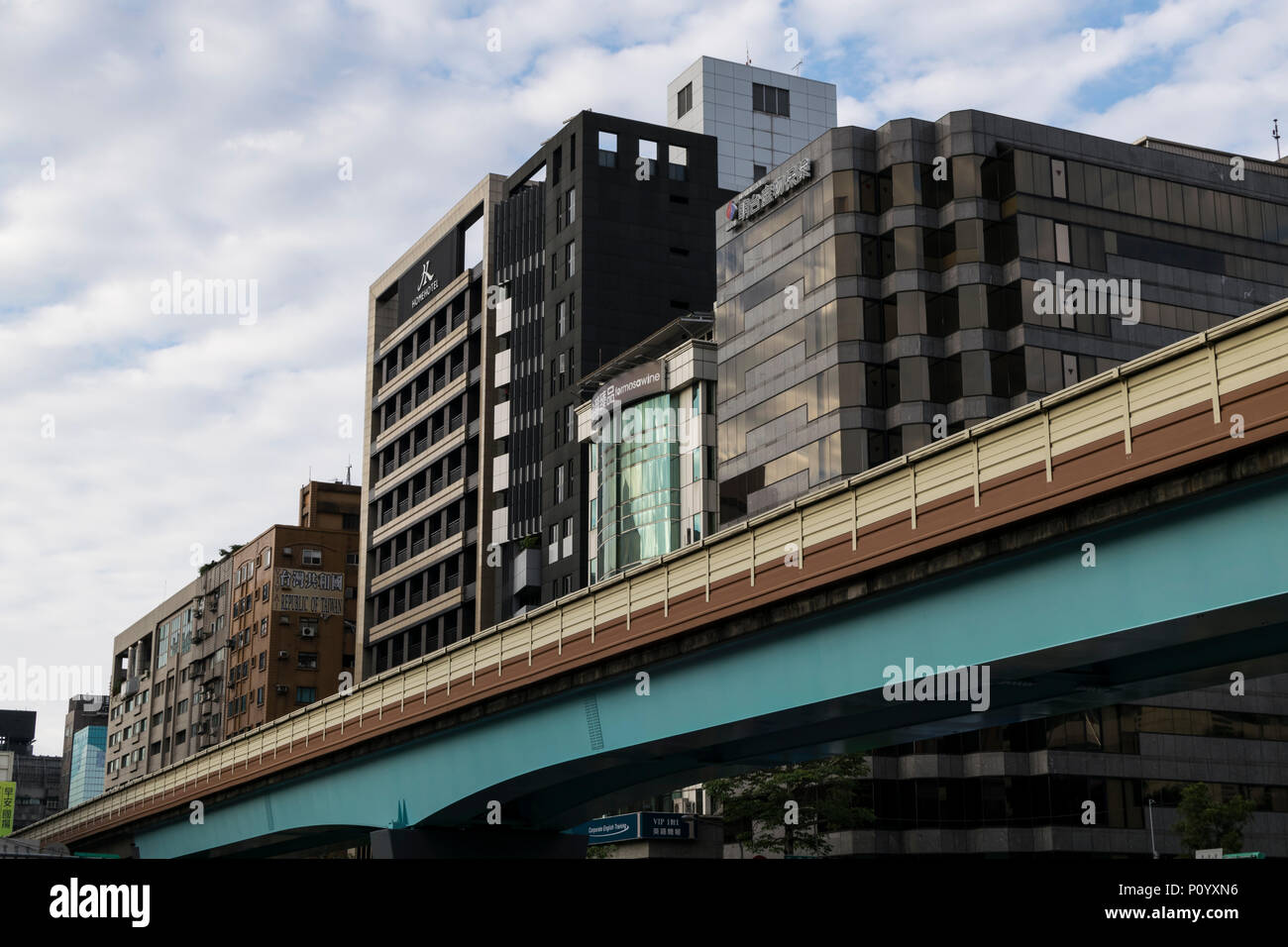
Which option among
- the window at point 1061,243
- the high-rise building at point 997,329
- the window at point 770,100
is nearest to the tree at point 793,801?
the high-rise building at point 997,329

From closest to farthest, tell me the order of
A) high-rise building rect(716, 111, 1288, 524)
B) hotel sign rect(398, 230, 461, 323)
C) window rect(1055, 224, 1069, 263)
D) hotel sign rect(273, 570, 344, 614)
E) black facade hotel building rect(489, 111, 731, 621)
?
high-rise building rect(716, 111, 1288, 524), window rect(1055, 224, 1069, 263), black facade hotel building rect(489, 111, 731, 621), hotel sign rect(398, 230, 461, 323), hotel sign rect(273, 570, 344, 614)

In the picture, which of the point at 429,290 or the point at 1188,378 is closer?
the point at 1188,378

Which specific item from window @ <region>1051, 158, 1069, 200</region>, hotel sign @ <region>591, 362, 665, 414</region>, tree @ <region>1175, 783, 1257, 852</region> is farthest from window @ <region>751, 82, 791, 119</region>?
tree @ <region>1175, 783, 1257, 852</region>

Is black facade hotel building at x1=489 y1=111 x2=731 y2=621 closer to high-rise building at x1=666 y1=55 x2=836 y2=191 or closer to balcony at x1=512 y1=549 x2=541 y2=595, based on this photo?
balcony at x1=512 y1=549 x2=541 y2=595

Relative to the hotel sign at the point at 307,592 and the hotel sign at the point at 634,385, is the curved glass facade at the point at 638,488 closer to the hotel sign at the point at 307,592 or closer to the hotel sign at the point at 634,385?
the hotel sign at the point at 634,385

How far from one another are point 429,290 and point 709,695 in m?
92.5

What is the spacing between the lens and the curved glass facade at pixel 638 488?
8294 centimetres

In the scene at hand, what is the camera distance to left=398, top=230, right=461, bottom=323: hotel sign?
386ft

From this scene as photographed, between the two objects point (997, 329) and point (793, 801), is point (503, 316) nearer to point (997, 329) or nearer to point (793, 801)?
point (997, 329)

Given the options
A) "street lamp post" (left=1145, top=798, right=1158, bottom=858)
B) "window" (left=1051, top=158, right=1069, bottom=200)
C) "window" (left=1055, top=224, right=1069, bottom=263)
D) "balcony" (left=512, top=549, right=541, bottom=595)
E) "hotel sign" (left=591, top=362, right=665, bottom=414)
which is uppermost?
"window" (left=1051, top=158, right=1069, bottom=200)

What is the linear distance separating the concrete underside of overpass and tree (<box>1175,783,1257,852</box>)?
1440 inches

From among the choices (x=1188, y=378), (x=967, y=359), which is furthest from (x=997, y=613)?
(x=967, y=359)

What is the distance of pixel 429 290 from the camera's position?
120812 millimetres
